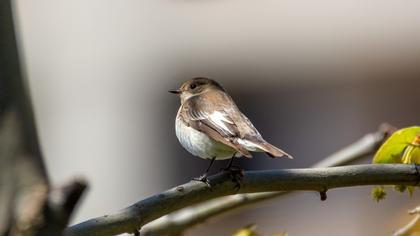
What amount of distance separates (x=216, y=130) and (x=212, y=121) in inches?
7.7

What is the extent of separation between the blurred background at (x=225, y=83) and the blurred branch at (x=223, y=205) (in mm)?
6796

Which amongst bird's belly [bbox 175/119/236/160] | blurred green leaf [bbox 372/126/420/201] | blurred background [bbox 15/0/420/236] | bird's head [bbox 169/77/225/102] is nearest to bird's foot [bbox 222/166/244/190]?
blurred green leaf [bbox 372/126/420/201]

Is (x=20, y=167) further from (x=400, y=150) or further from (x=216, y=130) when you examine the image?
(x=216, y=130)

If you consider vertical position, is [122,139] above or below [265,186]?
below

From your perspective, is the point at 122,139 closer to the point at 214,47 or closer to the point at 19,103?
the point at 214,47

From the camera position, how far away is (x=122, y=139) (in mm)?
12516

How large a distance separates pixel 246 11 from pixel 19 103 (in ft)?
36.5

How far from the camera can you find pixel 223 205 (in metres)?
3.67

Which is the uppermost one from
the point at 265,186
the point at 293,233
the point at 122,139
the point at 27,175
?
the point at 27,175

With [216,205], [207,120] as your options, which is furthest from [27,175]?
[207,120]

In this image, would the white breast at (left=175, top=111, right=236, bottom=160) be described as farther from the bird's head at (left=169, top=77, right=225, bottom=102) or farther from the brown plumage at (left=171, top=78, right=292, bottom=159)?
the bird's head at (left=169, top=77, right=225, bottom=102)

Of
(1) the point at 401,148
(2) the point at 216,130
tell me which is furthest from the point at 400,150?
(2) the point at 216,130

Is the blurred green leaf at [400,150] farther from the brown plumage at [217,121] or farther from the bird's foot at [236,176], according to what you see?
the brown plumage at [217,121]

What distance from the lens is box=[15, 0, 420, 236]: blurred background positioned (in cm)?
1138
